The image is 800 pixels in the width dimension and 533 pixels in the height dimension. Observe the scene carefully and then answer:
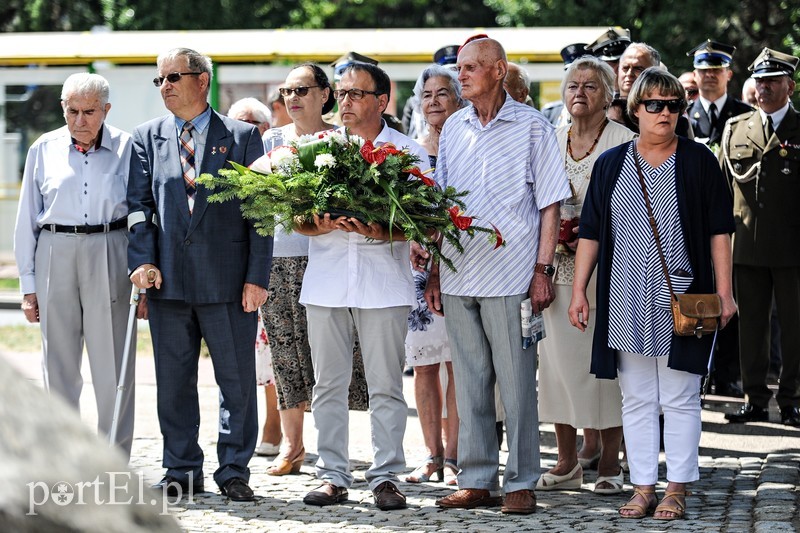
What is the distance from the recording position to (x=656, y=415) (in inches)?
252

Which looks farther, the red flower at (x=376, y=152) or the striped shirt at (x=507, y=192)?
the striped shirt at (x=507, y=192)

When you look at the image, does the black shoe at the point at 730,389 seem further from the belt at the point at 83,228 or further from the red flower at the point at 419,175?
the belt at the point at 83,228

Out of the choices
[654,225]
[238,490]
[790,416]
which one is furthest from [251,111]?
[790,416]

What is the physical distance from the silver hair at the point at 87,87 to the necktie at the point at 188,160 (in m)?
0.65

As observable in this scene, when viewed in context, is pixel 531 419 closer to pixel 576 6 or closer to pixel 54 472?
pixel 54 472

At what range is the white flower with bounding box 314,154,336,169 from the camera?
20.0 ft

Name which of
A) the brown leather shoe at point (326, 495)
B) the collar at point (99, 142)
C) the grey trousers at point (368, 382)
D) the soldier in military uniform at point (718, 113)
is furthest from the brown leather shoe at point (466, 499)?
the soldier in military uniform at point (718, 113)

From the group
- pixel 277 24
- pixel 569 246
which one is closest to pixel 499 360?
pixel 569 246

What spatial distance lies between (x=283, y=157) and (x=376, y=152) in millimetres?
517

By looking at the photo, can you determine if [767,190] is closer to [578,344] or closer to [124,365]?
[578,344]

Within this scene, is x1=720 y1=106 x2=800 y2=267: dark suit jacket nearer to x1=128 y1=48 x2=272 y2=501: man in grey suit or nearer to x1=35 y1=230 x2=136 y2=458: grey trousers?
x1=128 y1=48 x2=272 y2=501: man in grey suit

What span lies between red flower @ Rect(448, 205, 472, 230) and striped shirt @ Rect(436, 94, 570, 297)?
0.87ft

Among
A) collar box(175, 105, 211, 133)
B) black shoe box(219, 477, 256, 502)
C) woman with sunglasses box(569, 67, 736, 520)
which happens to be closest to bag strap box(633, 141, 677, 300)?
woman with sunglasses box(569, 67, 736, 520)

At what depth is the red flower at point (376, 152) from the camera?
20.1ft
